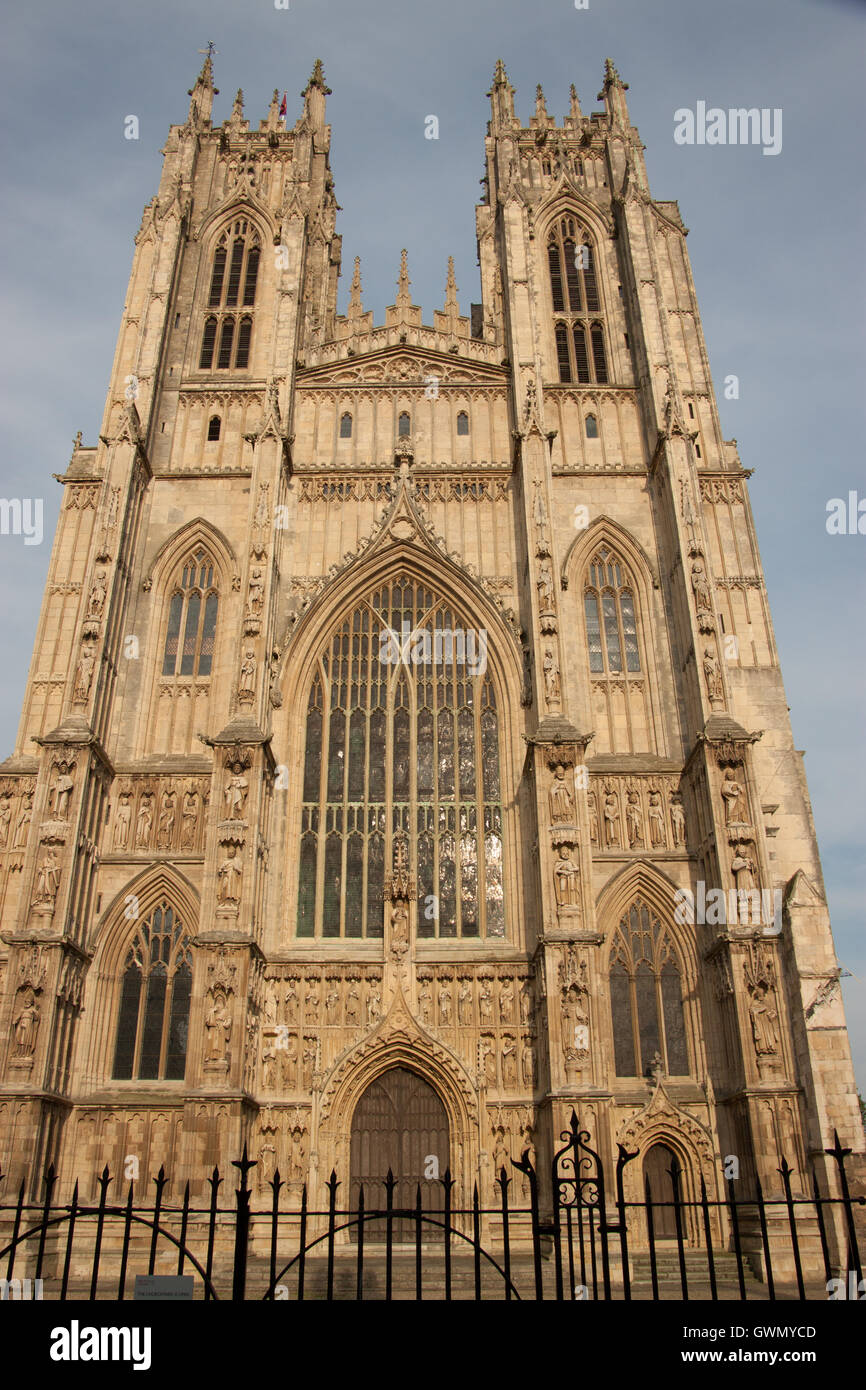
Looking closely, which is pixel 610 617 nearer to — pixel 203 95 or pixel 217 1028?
pixel 217 1028

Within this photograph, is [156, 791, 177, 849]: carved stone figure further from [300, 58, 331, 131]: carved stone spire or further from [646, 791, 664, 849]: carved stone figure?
[300, 58, 331, 131]: carved stone spire

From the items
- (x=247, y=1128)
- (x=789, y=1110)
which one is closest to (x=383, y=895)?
(x=247, y=1128)

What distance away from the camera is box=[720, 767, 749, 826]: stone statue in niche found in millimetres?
18625

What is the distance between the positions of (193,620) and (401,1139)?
40.8 ft

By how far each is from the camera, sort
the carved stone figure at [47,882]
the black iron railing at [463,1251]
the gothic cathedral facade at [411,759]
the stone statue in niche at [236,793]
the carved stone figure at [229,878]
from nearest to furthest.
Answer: the black iron railing at [463,1251], the gothic cathedral facade at [411,759], the carved stone figure at [47,882], the carved stone figure at [229,878], the stone statue in niche at [236,793]

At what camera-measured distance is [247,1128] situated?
1742 centimetres

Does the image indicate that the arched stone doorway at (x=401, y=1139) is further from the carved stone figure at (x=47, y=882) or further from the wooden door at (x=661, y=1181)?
the carved stone figure at (x=47, y=882)

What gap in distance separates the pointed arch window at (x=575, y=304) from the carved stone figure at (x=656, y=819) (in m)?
12.1

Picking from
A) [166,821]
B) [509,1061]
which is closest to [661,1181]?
[509,1061]

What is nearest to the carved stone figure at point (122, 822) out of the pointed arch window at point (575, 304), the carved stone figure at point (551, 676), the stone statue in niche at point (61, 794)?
the stone statue in niche at point (61, 794)

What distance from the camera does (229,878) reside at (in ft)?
60.2

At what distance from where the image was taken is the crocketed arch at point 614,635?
22.0 metres

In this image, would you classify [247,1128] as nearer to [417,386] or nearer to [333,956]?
[333,956]
